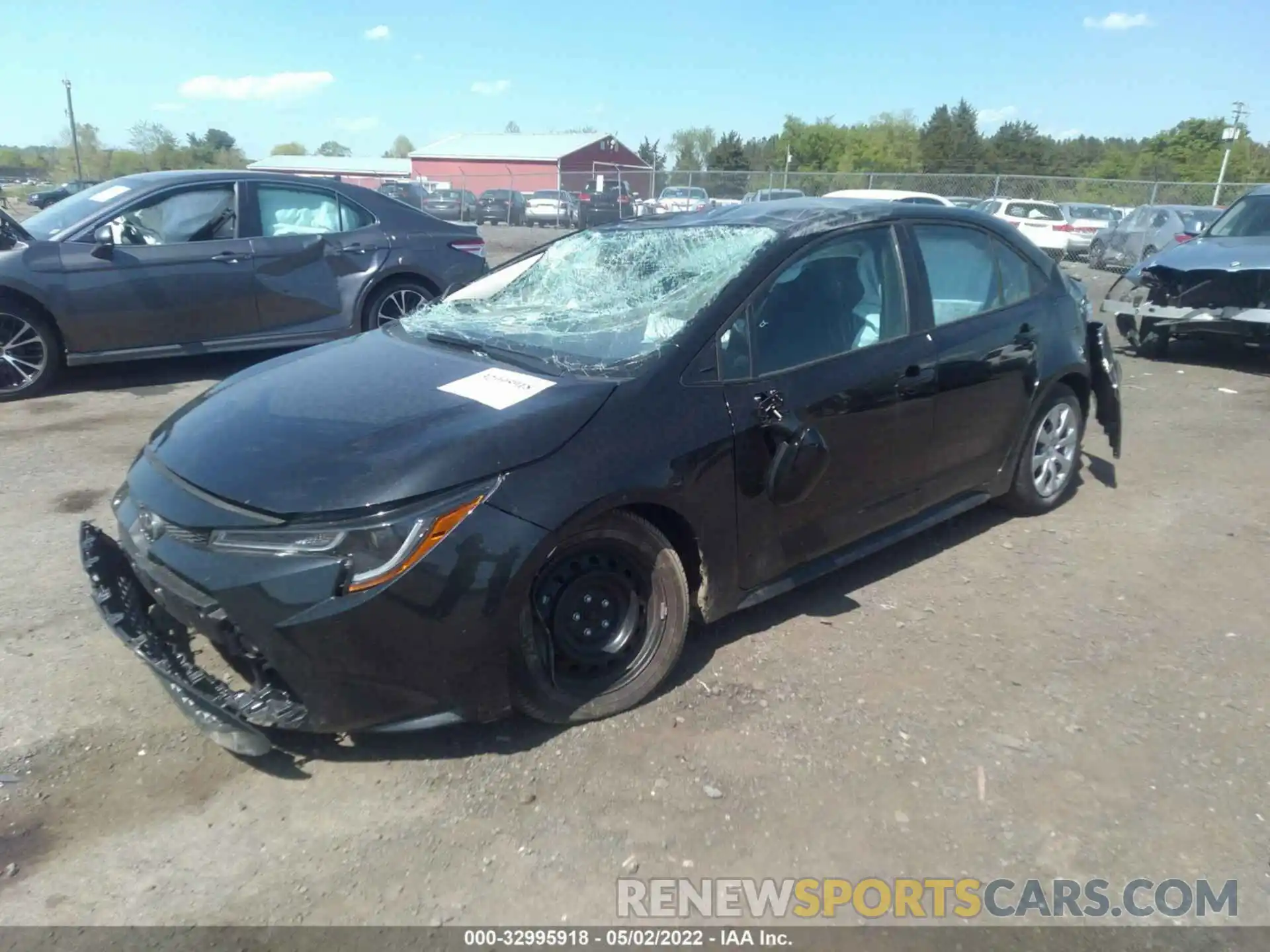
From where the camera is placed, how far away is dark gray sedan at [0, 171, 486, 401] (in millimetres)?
7164

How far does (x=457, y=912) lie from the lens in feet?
7.98

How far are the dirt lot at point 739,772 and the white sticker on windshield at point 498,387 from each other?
1.08 meters

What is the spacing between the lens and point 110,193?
7547 millimetres

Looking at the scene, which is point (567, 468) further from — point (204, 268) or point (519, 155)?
point (519, 155)

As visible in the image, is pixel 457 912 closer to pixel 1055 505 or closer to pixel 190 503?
pixel 190 503

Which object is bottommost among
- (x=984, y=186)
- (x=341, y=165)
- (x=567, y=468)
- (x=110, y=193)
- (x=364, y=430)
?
(x=567, y=468)

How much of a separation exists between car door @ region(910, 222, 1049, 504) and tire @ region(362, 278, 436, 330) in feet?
16.2

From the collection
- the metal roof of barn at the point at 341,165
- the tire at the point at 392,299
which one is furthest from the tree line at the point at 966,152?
the tire at the point at 392,299

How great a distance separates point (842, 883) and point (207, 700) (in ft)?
5.99

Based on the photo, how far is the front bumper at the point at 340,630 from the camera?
2650mm

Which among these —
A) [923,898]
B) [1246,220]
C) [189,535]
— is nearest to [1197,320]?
[1246,220]

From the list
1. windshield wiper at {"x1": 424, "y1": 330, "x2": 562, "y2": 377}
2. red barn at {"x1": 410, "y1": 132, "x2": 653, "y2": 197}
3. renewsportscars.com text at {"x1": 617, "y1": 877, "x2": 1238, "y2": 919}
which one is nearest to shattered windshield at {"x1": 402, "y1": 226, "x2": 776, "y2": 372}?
windshield wiper at {"x1": 424, "y1": 330, "x2": 562, "y2": 377}

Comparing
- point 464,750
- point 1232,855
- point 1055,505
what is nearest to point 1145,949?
point 1232,855

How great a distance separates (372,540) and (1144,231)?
2027cm
